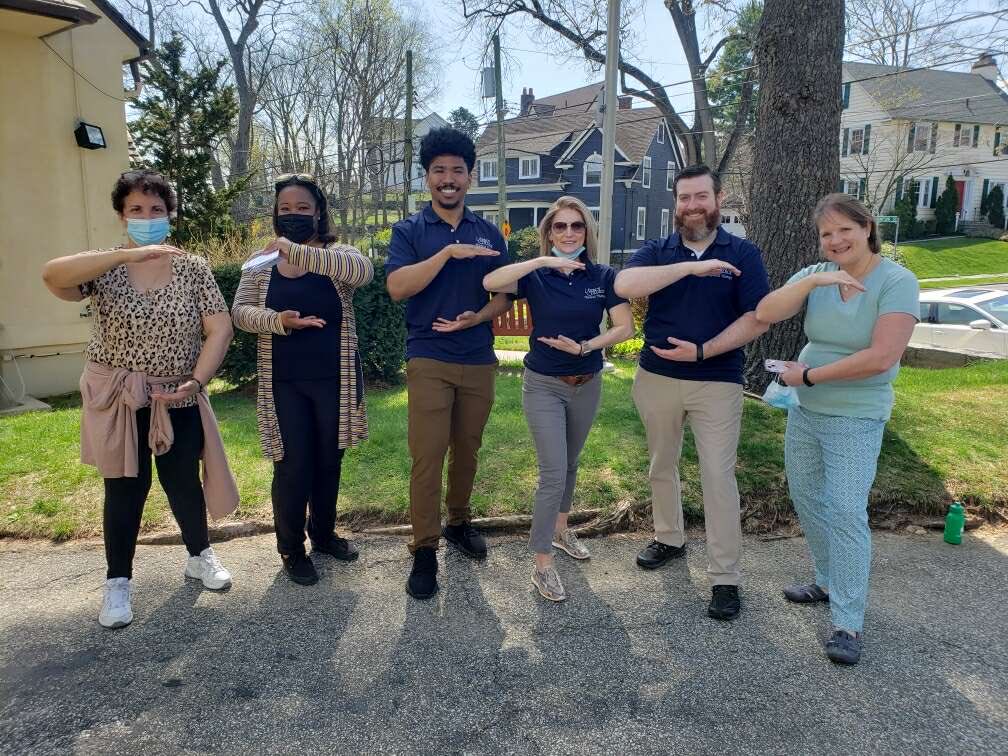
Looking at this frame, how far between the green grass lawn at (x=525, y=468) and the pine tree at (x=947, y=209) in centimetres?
3788

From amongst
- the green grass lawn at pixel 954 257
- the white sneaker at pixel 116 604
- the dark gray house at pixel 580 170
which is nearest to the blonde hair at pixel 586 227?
the white sneaker at pixel 116 604

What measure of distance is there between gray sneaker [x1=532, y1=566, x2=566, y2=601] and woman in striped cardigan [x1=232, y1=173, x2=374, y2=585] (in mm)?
1150

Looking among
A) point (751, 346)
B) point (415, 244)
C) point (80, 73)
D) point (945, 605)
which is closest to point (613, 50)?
point (751, 346)

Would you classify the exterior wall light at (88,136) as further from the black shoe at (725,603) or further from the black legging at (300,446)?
the black shoe at (725,603)

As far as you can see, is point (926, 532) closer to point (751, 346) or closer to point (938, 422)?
point (938, 422)

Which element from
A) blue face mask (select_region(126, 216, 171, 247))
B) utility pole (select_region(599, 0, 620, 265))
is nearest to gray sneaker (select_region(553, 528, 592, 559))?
blue face mask (select_region(126, 216, 171, 247))

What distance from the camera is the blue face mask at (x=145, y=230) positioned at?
3154mm

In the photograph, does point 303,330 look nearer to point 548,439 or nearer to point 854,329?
point 548,439

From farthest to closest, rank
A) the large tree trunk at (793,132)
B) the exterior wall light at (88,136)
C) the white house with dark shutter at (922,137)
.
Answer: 1. the white house with dark shutter at (922,137)
2. the exterior wall light at (88,136)
3. the large tree trunk at (793,132)

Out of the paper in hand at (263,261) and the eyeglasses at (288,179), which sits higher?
the eyeglasses at (288,179)

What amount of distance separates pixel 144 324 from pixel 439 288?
138 centimetres

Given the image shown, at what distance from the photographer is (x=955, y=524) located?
4.07 m

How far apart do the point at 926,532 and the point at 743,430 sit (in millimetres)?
1448

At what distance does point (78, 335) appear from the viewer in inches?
338
